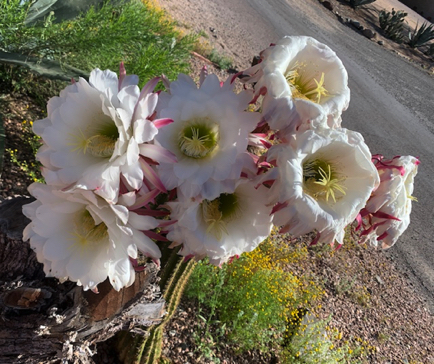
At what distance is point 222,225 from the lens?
936 millimetres

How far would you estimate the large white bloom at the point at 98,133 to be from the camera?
2.51ft

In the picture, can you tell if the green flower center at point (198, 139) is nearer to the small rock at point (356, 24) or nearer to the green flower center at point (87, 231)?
the green flower center at point (87, 231)

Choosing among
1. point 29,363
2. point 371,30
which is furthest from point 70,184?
point 371,30

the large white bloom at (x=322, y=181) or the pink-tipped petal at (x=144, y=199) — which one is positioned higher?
the large white bloom at (x=322, y=181)

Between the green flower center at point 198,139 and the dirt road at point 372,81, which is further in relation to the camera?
the dirt road at point 372,81

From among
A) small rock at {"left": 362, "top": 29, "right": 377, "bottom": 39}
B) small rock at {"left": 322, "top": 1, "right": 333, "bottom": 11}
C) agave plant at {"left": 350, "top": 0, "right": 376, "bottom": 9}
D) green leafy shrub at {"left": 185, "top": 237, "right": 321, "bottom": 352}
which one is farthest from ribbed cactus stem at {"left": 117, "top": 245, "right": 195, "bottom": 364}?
agave plant at {"left": 350, "top": 0, "right": 376, "bottom": 9}

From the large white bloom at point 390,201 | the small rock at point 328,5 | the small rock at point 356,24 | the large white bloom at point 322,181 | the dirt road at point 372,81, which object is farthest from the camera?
the small rock at point 328,5

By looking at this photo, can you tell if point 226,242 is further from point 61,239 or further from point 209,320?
point 209,320

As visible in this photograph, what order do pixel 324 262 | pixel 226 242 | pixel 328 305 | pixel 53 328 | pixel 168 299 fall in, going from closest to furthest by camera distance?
pixel 226 242 → pixel 53 328 → pixel 168 299 → pixel 328 305 → pixel 324 262

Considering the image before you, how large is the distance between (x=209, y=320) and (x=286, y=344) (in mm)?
723

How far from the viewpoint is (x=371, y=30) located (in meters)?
11.8

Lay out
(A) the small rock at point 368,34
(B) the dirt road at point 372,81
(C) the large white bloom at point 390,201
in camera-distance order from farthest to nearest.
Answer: (A) the small rock at point 368,34
(B) the dirt road at point 372,81
(C) the large white bloom at point 390,201

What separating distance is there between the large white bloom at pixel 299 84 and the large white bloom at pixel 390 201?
0.57 ft

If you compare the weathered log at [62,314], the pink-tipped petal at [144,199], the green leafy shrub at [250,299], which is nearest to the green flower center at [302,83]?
the pink-tipped petal at [144,199]
